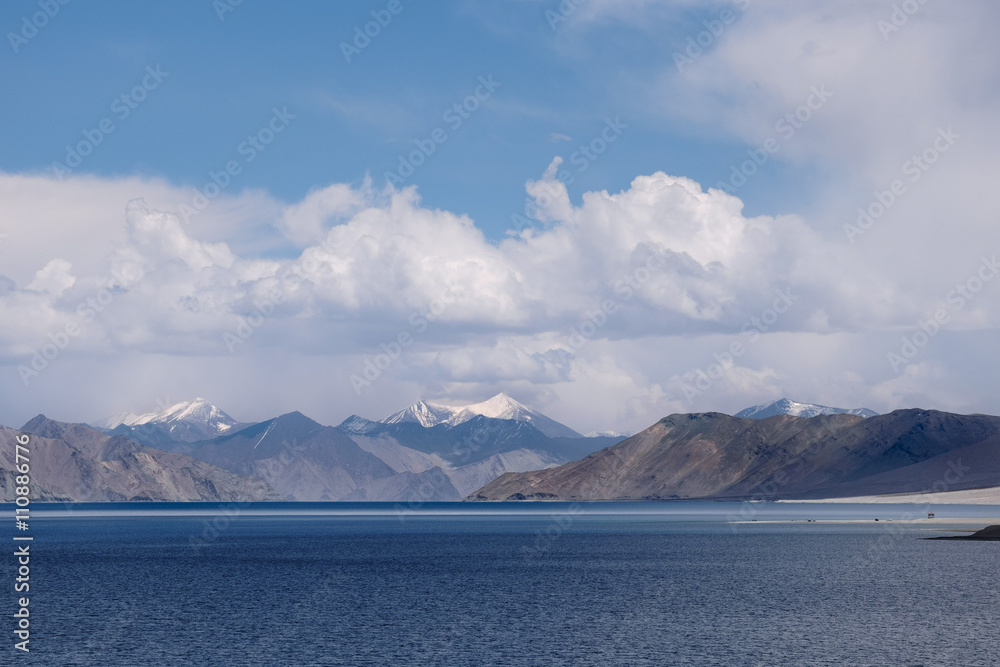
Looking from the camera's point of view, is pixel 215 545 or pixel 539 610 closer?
pixel 539 610

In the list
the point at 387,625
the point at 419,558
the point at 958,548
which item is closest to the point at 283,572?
the point at 419,558

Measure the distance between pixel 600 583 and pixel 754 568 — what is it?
80.2ft

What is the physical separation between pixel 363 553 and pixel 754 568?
6469 cm

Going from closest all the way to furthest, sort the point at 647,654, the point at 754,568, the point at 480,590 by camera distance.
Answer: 1. the point at 647,654
2. the point at 480,590
3. the point at 754,568

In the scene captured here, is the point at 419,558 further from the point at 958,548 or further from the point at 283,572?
the point at 958,548

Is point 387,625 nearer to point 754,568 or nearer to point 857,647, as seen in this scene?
point 857,647

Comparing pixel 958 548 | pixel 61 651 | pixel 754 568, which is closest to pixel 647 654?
pixel 61 651

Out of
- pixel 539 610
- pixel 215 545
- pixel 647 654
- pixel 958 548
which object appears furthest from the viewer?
pixel 215 545

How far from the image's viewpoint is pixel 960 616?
78.2 metres

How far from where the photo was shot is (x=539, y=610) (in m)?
85.3

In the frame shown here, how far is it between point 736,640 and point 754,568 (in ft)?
180

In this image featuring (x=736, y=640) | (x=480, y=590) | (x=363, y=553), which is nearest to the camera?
(x=736, y=640)

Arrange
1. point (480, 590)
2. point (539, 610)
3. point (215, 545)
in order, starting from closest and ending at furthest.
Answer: point (539, 610) → point (480, 590) → point (215, 545)

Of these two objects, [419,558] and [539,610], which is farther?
[419,558]
